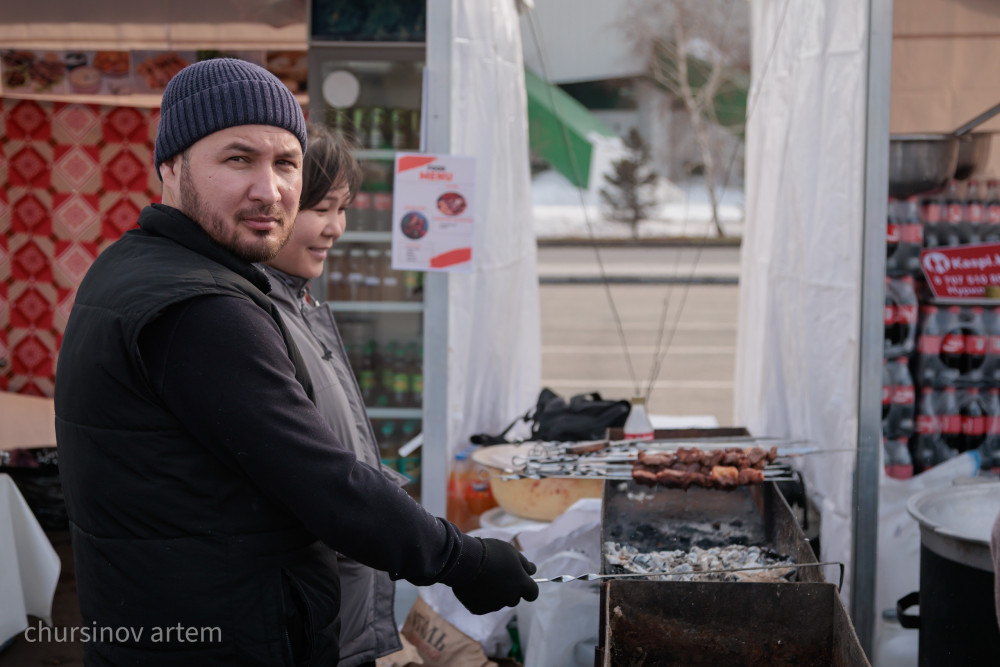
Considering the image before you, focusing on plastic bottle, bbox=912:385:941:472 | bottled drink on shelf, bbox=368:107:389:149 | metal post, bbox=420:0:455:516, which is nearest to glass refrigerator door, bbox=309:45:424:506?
bottled drink on shelf, bbox=368:107:389:149

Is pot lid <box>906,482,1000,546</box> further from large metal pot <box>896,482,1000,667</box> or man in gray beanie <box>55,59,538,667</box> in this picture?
man in gray beanie <box>55,59,538,667</box>

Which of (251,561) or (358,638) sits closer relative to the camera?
(251,561)

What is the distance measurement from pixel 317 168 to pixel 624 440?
219cm

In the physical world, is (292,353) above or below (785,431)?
above

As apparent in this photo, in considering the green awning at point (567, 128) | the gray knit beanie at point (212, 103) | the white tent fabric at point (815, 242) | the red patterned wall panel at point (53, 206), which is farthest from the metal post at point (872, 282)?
the green awning at point (567, 128)

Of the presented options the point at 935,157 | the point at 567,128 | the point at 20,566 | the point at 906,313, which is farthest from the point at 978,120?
the point at 567,128

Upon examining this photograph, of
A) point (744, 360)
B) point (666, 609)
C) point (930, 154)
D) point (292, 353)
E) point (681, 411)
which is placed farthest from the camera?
point (681, 411)

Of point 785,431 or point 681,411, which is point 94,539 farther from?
point 681,411

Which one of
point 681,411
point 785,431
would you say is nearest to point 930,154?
point 785,431

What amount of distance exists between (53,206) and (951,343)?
5.49 meters

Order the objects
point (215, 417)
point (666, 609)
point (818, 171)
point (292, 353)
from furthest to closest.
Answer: point (818, 171), point (666, 609), point (292, 353), point (215, 417)

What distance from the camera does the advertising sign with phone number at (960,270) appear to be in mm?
3916

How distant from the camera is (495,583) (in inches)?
65.4

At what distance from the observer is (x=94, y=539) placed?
1.50 metres
